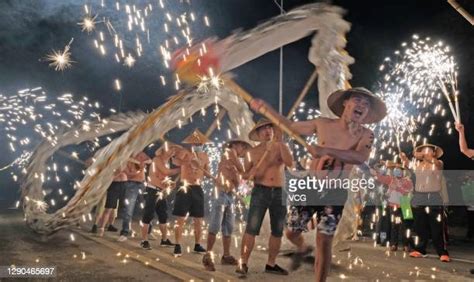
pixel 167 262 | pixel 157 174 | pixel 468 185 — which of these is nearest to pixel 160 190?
pixel 157 174

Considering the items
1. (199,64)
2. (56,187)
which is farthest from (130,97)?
(199,64)

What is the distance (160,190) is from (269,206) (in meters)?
3.11

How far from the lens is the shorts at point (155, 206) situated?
27.1 ft

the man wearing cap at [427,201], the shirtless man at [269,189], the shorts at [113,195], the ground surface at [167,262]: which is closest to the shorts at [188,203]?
the ground surface at [167,262]

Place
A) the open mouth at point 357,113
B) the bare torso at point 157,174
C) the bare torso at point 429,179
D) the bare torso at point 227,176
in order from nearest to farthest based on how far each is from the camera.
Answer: the open mouth at point 357,113
the bare torso at point 227,176
the bare torso at point 429,179
the bare torso at point 157,174

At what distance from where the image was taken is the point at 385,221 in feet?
31.6

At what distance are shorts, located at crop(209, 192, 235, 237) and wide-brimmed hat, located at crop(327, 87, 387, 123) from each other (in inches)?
104

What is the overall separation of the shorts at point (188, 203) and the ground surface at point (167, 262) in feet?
2.13

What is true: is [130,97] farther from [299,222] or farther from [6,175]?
[299,222]

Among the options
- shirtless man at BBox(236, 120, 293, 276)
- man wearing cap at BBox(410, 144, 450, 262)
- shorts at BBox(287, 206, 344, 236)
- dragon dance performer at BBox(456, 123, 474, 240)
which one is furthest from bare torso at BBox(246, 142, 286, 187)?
man wearing cap at BBox(410, 144, 450, 262)

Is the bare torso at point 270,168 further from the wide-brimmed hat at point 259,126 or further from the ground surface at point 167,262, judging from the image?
the ground surface at point 167,262

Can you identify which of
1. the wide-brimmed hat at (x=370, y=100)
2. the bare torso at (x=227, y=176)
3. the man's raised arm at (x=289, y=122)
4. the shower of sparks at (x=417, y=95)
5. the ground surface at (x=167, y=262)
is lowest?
the ground surface at (x=167, y=262)

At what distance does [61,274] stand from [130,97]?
26.8 m

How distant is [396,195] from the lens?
9.19m
